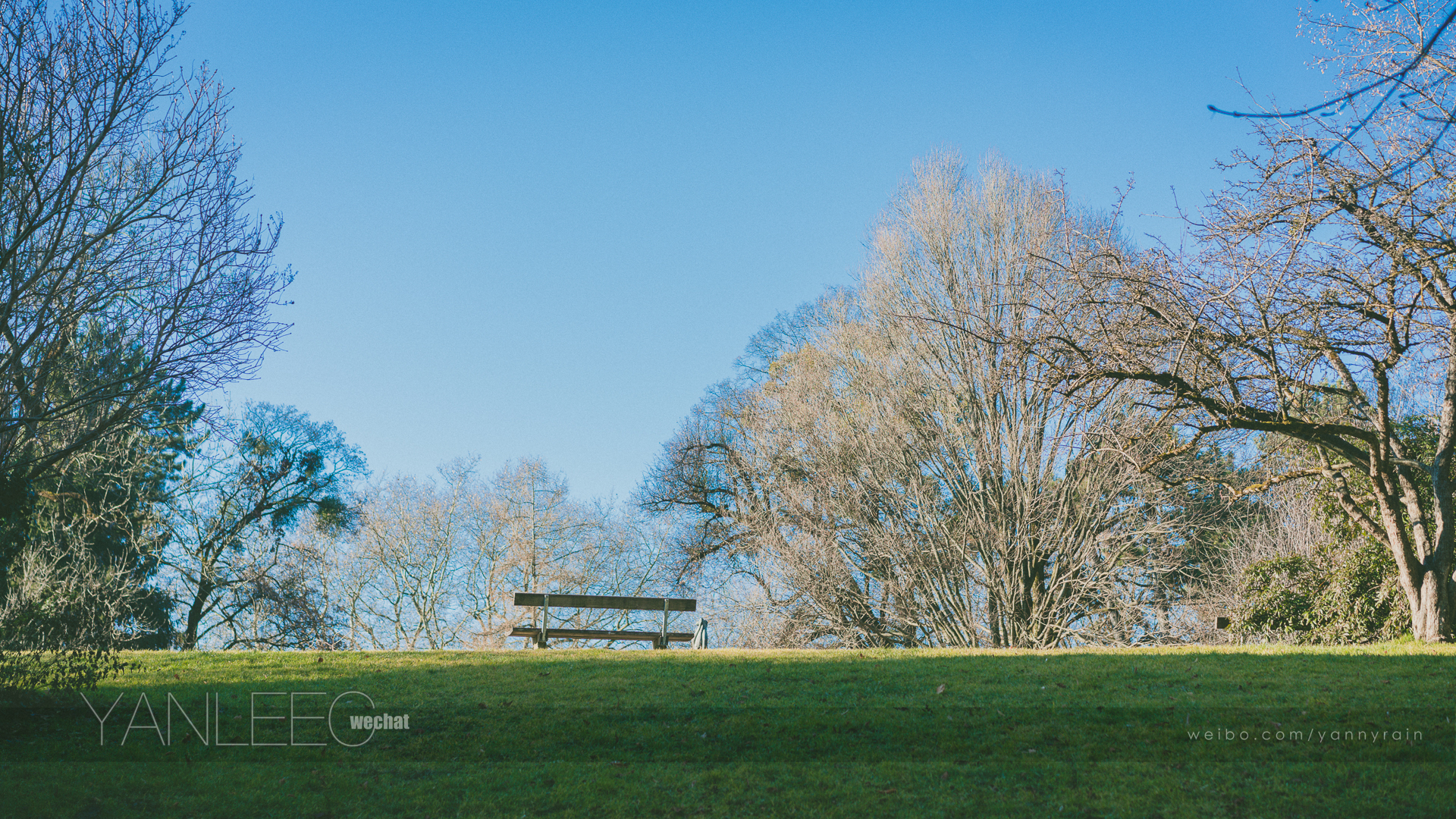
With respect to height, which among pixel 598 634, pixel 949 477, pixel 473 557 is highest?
pixel 949 477

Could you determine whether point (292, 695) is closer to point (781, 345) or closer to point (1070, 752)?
point (1070, 752)

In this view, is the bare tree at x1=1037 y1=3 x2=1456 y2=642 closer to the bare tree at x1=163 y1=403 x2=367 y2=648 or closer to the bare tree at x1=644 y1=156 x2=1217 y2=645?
the bare tree at x1=644 y1=156 x2=1217 y2=645

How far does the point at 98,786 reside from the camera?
20.5 ft

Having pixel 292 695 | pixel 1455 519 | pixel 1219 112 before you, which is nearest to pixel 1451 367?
pixel 1455 519

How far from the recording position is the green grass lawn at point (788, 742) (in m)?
5.67

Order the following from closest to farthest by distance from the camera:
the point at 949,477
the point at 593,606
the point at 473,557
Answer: the point at 593,606, the point at 949,477, the point at 473,557

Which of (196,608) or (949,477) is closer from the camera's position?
(949,477)

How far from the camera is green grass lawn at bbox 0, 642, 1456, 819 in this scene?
5.67 metres

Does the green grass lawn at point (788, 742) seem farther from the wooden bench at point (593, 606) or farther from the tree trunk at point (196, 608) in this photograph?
the tree trunk at point (196, 608)

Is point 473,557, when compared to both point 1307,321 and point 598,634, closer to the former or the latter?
point 598,634

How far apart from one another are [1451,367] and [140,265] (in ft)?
44.9

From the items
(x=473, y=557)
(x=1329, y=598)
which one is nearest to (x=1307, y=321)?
(x=1329, y=598)

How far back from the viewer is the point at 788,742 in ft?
22.5

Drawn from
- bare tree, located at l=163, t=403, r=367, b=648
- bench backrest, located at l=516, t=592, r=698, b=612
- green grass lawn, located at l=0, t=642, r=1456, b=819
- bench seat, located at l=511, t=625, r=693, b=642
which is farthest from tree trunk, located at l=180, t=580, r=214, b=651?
green grass lawn, located at l=0, t=642, r=1456, b=819
